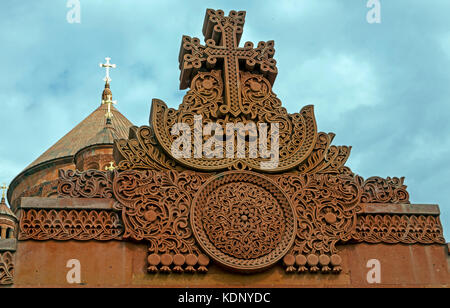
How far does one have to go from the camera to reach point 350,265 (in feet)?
32.0

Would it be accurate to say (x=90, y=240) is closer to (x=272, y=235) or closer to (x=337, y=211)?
(x=272, y=235)

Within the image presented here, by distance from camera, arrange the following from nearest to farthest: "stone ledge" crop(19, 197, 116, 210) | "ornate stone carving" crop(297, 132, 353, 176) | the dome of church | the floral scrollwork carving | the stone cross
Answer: "stone ledge" crop(19, 197, 116, 210) → the floral scrollwork carving → "ornate stone carving" crop(297, 132, 353, 176) → the stone cross → the dome of church

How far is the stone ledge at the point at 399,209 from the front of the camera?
10.1 m

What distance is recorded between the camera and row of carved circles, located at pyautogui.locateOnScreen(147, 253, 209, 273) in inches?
368

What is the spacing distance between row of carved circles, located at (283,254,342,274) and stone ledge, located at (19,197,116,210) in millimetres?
2468

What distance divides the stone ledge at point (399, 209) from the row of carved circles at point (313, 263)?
90cm

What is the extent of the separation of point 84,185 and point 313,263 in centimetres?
321

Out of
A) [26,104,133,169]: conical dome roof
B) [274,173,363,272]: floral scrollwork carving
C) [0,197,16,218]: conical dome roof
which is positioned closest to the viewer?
[274,173,363,272]: floral scrollwork carving

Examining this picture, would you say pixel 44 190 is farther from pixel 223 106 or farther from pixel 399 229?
pixel 399 229

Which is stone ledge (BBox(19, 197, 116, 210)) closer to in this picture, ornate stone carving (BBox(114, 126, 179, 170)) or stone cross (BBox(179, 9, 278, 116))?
ornate stone carving (BBox(114, 126, 179, 170))

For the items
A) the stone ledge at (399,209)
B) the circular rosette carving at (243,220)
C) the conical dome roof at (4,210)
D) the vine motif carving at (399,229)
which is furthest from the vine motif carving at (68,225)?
the conical dome roof at (4,210)

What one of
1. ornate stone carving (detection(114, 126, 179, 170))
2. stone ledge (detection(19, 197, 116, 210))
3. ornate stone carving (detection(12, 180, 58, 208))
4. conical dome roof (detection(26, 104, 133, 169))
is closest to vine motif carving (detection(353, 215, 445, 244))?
ornate stone carving (detection(114, 126, 179, 170))
